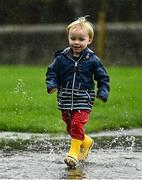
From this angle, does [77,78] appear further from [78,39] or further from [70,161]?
[70,161]

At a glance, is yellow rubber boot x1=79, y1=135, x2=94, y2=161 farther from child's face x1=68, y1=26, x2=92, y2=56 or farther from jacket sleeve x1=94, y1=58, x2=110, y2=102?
child's face x1=68, y1=26, x2=92, y2=56

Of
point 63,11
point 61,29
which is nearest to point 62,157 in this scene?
point 61,29

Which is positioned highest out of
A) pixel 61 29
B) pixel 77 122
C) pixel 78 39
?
pixel 78 39

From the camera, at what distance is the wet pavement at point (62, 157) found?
22.1 feet

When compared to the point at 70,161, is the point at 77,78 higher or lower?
higher

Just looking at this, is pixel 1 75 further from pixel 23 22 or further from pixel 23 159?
pixel 23 159

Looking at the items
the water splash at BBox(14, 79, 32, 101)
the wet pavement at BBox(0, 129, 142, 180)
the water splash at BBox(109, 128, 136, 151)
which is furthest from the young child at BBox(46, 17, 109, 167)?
the water splash at BBox(14, 79, 32, 101)

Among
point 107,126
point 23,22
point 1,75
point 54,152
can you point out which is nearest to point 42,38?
point 23,22

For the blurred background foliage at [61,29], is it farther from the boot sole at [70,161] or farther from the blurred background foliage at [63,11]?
the boot sole at [70,161]

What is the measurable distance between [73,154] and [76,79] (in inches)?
28.2

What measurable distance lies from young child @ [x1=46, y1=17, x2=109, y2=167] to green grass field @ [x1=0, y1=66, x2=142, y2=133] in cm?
228

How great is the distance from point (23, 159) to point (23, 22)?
18.9m

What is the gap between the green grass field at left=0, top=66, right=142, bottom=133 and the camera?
10086 mm

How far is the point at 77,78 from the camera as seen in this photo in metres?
7.52
